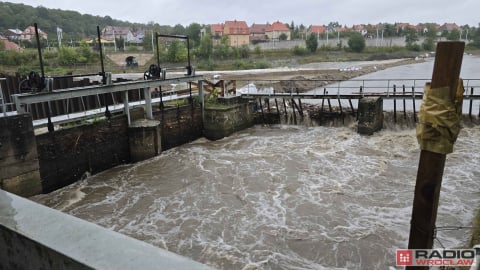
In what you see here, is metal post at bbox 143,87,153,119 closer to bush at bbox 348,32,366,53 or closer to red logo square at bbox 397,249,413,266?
red logo square at bbox 397,249,413,266

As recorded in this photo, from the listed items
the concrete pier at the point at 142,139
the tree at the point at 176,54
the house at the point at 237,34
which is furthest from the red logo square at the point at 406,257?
the house at the point at 237,34

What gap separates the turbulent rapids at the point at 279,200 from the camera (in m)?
8.47

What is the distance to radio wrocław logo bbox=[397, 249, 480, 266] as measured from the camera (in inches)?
130

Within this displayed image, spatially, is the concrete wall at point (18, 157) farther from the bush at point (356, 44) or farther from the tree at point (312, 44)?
the bush at point (356, 44)

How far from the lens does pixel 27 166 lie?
11.2 m

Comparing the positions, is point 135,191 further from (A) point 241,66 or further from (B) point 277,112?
(A) point 241,66

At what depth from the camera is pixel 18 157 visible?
36.0 feet

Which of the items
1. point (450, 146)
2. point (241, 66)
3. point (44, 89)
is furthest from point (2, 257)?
point (241, 66)

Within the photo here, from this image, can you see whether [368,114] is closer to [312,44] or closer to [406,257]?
[406,257]

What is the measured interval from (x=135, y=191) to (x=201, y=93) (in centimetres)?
791

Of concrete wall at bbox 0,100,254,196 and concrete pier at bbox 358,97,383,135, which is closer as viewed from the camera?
concrete wall at bbox 0,100,254,196

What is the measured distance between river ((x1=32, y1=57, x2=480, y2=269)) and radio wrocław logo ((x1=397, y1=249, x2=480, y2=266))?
414 cm

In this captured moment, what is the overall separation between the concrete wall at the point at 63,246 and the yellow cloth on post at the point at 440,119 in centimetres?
221

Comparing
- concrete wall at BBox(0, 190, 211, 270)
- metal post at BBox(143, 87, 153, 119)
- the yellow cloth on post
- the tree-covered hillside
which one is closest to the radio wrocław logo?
the yellow cloth on post
